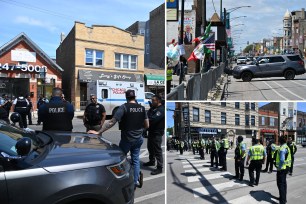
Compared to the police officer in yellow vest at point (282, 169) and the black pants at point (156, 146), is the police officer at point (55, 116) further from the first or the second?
the police officer in yellow vest at point (282, 169)

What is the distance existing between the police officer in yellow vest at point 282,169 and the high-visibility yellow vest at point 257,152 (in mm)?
150

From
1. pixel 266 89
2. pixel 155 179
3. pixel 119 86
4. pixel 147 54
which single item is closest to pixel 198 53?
pixel 155 179

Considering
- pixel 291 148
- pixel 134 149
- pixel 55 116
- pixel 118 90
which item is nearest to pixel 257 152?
pixel 291 148

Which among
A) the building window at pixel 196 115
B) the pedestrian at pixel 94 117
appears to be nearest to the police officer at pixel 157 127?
the pedestrian at pixel 94 117

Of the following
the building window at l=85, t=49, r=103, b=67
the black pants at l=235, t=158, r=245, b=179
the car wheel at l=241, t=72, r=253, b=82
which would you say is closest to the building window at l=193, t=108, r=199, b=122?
the black pants at l=235, t=158, r=245, b=179

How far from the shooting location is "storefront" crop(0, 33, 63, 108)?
30188 millimetres

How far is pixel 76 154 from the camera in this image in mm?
3557

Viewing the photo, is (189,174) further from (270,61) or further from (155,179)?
(270,61)

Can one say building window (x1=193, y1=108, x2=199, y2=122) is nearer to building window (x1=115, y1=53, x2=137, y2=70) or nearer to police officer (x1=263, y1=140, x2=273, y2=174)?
police officer (x1=263, y1=140, x2=273, y2=174)

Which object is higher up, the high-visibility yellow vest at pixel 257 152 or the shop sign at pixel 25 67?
the shop sign at pixel 25 67

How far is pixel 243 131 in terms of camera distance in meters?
2.88

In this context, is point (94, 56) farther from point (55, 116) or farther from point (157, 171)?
point (55, 116)

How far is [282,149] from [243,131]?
419 mm

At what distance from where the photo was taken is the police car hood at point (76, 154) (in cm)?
328
